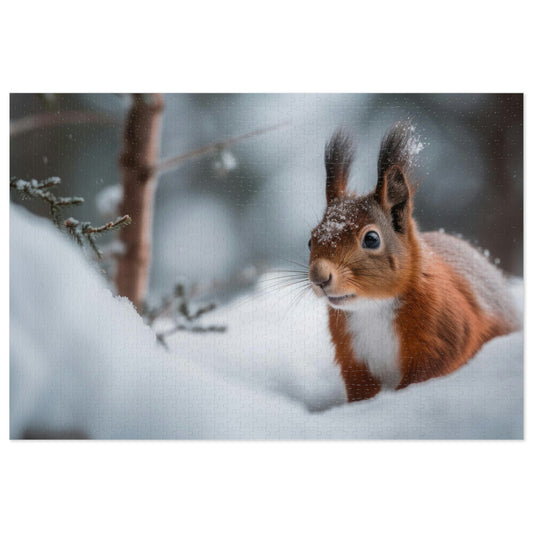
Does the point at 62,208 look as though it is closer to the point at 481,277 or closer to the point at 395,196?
the point at 395,196

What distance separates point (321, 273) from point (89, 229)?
807mm

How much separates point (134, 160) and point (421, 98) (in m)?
1.04

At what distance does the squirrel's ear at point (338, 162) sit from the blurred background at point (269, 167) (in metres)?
0.02

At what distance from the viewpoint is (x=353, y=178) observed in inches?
88.0

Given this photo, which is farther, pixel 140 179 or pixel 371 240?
pixel 140 179

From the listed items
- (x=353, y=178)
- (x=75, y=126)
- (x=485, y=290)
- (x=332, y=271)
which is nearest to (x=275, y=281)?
(x=332, y=271)

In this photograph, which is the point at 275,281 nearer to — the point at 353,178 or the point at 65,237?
the point at 353,178

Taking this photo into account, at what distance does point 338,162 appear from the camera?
2.24 metres

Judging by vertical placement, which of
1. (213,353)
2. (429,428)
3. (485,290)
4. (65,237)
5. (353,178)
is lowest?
(429,428)

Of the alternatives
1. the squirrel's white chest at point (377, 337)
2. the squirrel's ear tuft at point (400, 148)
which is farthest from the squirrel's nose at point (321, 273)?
the squirrel's ear tuft at point (400, 148)

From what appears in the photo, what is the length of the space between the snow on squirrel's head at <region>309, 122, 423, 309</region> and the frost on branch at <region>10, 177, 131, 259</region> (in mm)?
705

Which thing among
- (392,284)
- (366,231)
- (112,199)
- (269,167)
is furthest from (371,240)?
(112,199)

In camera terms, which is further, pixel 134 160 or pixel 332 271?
pixel 134 160

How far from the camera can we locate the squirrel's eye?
2133 millimetres
